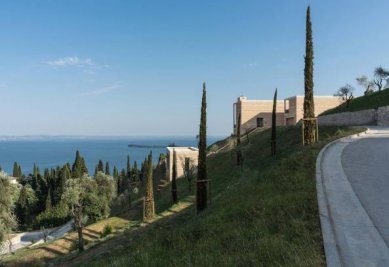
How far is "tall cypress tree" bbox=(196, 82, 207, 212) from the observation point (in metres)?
22.3

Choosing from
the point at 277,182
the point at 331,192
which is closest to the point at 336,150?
the point at 277,182

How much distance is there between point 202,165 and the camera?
23859 mm

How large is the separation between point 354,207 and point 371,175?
427 centimetres

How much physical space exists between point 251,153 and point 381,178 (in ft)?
101

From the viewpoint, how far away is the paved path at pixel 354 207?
237 inches

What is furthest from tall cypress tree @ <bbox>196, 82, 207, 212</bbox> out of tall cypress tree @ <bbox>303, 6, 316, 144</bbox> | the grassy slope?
the grassy slope

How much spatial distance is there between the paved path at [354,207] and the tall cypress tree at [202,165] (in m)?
8.76

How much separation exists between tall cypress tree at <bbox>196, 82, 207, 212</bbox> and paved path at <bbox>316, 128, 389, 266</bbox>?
8.76m

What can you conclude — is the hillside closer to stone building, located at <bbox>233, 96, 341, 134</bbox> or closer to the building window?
stone building, located at <bbox>233, 96, 341, 134</bbox>

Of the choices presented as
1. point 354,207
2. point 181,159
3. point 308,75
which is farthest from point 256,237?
point 181,159

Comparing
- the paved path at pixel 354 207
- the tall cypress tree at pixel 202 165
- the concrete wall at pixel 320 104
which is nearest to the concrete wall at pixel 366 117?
the tall cypress tree at pixel 202 165

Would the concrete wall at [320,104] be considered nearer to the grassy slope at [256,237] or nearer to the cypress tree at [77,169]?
the cypress tree at [77,169]

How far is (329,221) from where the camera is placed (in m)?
7.50

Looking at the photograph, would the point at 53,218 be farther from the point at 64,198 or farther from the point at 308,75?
the point at 308,75
